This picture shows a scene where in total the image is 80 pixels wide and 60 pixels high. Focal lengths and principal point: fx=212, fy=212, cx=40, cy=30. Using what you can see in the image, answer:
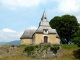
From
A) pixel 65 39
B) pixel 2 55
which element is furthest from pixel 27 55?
pixel 65 39

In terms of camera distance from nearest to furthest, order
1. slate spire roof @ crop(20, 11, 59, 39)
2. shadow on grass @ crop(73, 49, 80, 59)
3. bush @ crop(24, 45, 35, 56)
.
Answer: shadow on grass @ crop(73, 49, 80, 59) → bush @ crop(24, 45, 35, 56) → slate spire roof @ crop(20, 11, 59, 39)

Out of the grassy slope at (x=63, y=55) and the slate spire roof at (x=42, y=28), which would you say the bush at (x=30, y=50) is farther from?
the slate spire roof at (x=42, y=28)

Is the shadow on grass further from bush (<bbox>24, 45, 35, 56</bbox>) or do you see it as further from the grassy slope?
bush (<bbox>24, 45, 35, 56</bbox>)

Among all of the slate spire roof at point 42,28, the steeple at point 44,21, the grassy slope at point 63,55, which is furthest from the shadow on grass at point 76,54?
the steeple at point 44,21

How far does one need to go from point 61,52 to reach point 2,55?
14161mm

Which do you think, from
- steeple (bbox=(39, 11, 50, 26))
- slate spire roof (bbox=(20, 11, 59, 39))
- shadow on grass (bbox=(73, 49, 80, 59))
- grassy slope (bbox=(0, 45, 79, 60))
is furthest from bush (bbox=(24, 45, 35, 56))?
steeple (bbox=(39, 11, 50, 26))

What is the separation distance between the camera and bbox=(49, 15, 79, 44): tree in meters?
72.4

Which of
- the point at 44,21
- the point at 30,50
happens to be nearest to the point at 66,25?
the point at 44,21

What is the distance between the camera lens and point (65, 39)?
78.7 metres

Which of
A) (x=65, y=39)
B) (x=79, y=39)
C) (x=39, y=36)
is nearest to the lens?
(x=79, y=39)

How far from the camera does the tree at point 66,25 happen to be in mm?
72438

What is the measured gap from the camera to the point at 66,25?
237ft

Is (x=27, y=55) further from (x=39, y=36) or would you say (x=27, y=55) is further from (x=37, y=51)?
(x=39, y=36)

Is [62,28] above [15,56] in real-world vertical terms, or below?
above
